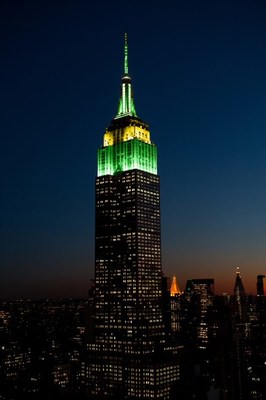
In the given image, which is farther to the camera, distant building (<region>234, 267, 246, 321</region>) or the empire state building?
distant building (<region>234, 267, 246, 321</region>)

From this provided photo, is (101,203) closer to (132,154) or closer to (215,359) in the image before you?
(132,154)

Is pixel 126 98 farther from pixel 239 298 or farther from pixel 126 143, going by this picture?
pixel 239 298

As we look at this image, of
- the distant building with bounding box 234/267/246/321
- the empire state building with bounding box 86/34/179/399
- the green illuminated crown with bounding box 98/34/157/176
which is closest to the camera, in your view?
the empire state building with bounding box 86/34/179/399

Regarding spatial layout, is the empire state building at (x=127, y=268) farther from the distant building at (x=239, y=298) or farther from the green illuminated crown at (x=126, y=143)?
the distant building at (x=239, y=298)

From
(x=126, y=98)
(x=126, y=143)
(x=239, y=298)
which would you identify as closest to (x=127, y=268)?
(x=126, y=143)

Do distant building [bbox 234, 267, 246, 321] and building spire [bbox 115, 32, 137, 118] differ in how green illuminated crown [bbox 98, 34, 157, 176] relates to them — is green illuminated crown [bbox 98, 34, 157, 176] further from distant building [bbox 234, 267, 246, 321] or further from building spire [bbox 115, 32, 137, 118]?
distant building [bbox 234, 267, 246, 321]

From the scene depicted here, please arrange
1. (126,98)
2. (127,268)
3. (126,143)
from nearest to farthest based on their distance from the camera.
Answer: (127,268) → (126,143) → (126,98)

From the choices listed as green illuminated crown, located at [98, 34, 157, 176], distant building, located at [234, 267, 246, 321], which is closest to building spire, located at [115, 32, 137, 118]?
green illuminated crown, located at [98, 34, 157, 176]

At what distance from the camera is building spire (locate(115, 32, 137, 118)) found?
132m

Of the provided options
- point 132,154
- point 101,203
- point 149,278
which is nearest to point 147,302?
point 149,278

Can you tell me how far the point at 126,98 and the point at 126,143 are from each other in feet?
49.0

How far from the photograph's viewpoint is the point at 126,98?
134 meters

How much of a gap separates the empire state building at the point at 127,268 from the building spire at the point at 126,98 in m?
0.26

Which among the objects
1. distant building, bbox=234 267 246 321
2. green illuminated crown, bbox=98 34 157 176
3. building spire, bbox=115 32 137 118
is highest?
building spire, bbox=115 32 137 118
